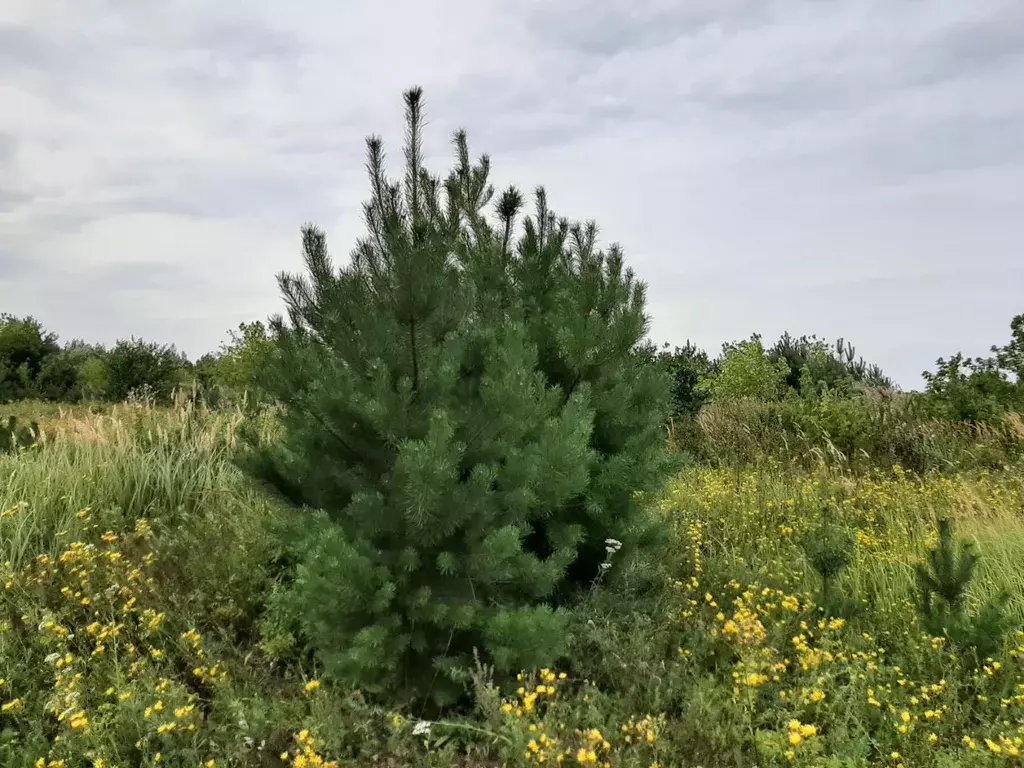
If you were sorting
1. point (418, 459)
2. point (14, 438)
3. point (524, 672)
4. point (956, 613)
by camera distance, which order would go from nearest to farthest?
point (418, 459)
point (524, 672)
point (956, 613)
point (14, 438)

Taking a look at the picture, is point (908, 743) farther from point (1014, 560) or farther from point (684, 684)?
point (1014, 560)

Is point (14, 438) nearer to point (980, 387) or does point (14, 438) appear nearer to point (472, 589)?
point (472, 589)

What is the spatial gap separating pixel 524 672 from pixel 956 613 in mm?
2430

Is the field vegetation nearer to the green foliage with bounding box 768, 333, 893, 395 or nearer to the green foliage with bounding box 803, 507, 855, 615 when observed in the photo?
the green foliage with bounding box 803, 507, 855, 615

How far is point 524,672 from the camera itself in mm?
3646

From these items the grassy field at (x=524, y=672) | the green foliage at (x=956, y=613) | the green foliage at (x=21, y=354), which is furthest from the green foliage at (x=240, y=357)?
the green foliage at (x=956, y=613)

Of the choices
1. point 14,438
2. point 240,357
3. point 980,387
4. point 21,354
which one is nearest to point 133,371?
point 240,357

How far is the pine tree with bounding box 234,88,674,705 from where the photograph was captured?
142 inches

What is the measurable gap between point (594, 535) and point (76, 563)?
3472 millimetres

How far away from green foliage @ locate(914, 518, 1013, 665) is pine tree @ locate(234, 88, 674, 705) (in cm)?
175

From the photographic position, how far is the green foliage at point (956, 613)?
4.18 m

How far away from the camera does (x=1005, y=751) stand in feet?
10.8

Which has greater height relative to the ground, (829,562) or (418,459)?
(418,459)

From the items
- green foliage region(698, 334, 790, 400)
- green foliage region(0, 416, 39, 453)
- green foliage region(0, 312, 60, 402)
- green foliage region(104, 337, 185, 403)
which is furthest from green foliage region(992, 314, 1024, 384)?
green foliage region(0, 312, 60, 402)
